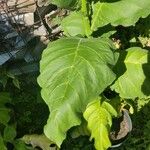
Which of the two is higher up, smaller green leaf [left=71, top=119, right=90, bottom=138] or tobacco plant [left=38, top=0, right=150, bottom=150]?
tobacco plant [left=38, top=0, right=150, bottom=150]

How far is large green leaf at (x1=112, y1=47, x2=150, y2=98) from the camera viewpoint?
324cm

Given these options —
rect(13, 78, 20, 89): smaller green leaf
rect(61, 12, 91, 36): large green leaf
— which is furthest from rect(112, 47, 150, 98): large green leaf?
rect(13, 78, 20, 89): smaller green leaf

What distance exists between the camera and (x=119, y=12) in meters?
3.02

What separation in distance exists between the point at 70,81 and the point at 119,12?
0.63 metres

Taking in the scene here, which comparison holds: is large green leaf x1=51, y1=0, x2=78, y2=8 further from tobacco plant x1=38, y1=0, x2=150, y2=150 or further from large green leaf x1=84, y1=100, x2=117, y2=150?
large green leaf x1=84, y1=100, x2=117, y2=150

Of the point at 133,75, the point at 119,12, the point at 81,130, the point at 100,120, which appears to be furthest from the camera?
the point at 81,130

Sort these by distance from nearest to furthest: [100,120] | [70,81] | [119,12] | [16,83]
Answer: [70,81], [119,12], [100,120], [16,83]

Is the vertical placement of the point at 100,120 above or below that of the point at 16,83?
above

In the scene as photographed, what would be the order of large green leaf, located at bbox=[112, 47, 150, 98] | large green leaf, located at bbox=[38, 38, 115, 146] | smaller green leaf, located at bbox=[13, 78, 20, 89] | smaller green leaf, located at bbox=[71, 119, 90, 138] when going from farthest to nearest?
smaller green leaf, located at bbox=[13, 78, 20, 89] → smaller green leaf, located at bbox=[71, 119, 90, 138] → large green leaf, located at bbox=[112, 47, 150, 98] → large green leaf, located at bbox=[38, 38, 115, 146]

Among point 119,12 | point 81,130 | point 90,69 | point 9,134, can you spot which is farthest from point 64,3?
point 9,134

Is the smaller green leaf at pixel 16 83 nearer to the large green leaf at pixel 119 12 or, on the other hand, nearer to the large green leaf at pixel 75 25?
the large green leaf at pixel 75 25

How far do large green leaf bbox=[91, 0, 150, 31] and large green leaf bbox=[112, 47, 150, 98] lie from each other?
373 mm

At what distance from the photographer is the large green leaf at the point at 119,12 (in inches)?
117

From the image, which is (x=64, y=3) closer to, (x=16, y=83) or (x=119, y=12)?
(x=119, y=12)
